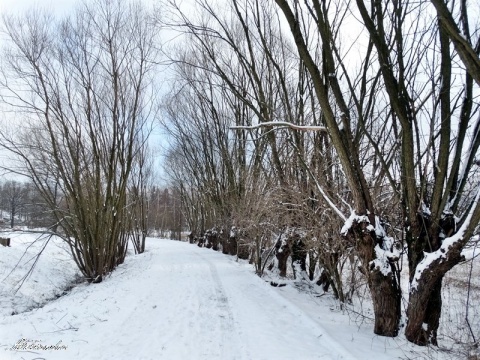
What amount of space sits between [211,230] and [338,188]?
22.8 metres

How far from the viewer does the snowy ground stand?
4.73 m

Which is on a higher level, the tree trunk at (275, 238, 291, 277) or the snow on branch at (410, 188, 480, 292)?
the snow on branch at (410, 188, 480, 292)

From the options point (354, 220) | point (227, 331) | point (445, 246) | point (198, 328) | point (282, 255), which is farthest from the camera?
point (282, 255)

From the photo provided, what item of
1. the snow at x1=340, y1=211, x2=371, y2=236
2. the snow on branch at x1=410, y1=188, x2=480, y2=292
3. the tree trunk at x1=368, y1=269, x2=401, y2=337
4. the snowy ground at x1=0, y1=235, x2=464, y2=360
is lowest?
the snowy ground at x1=0, y1=235, x2=464, y2=360

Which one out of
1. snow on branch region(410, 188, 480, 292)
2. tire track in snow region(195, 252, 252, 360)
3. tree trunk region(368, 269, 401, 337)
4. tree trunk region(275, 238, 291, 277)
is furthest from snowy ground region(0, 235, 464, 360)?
tree trunk region(275, 238, 291, 277)

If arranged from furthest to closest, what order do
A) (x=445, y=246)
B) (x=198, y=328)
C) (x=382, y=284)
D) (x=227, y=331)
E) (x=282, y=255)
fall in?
1. (x=282, y=255)
2. (x=198, y=328)
3. (x=227, y=331)
4. (x=382, y=284)
5. (x=445, y=246)

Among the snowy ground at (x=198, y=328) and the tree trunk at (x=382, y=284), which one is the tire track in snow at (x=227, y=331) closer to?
the snowy ground at (x=198, y=328)

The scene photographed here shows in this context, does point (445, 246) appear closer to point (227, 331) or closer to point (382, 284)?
point (382, 284)

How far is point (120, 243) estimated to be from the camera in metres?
18.1

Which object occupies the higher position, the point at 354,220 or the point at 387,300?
Answer: the point at 354,220

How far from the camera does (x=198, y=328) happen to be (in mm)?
5840

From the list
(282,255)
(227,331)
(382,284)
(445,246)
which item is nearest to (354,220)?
(382,284)

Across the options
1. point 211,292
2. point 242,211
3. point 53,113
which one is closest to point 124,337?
point 211,292

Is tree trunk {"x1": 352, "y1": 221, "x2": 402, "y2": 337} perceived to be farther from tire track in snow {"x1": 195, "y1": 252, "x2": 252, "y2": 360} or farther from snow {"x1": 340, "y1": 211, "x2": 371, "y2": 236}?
tire track in snow {"x1": 195, "y1": 252, "x2": 252, "y2": 360}
